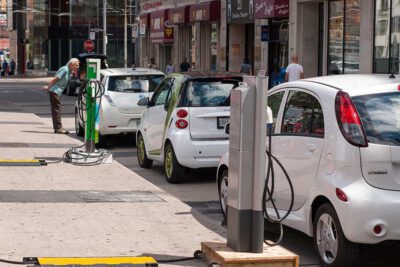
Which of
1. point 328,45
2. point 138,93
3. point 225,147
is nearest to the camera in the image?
point 225,147

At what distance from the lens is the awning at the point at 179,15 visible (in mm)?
40428

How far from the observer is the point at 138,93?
17109mm

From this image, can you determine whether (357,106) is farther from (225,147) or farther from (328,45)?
(328,45)

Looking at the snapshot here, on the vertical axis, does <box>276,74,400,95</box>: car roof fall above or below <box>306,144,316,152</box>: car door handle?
above

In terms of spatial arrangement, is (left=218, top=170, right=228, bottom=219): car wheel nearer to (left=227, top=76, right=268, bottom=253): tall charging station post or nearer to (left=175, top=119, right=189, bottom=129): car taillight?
(left=227, top=76, right=268, bottom=253): tall charging station post

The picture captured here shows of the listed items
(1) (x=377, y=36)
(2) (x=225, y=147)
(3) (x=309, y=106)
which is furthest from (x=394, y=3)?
(3) (x=309, y=106)

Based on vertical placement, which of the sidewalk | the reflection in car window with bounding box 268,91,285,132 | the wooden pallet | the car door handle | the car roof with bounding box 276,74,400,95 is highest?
the car roof with bounding box 276,74,400,95

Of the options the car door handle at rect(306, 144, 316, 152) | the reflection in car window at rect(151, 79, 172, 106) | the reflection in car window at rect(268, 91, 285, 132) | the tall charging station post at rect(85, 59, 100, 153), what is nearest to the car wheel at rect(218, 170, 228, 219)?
the reflection in car window at rect(268, 91, 285, 132)

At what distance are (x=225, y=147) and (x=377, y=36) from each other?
1229cm

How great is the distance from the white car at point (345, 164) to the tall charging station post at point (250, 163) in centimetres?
64

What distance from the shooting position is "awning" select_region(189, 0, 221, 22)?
3628 centimetres

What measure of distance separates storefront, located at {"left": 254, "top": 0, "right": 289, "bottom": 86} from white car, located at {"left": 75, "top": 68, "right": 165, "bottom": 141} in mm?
11657

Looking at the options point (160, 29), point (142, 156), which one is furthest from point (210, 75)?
point (160, 29)

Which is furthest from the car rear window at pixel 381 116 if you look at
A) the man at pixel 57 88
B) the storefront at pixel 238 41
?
the storefront at pixel 238 41
